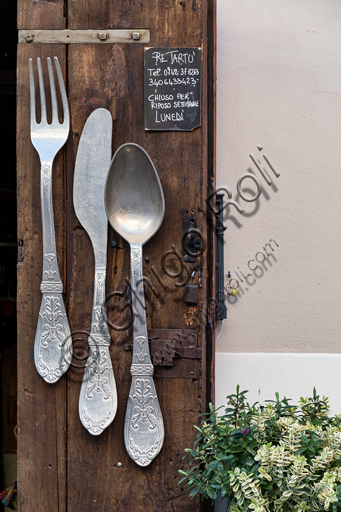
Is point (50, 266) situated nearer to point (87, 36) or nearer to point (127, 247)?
point (127, 247)

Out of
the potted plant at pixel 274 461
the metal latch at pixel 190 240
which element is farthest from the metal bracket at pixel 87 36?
the potted plant at pixel 274 461

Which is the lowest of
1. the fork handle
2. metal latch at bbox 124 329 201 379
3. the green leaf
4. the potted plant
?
the green leaf

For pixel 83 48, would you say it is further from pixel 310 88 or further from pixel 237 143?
pixel 310 88

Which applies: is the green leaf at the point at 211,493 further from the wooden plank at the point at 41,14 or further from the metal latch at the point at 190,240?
the wooden plank at the point at 41,14

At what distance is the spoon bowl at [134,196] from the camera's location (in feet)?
4.76

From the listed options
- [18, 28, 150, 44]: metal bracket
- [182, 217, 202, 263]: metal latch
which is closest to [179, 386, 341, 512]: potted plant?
[182, 217, 202, 263]: metal latch

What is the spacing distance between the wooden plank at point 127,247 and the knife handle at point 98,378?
31 mm

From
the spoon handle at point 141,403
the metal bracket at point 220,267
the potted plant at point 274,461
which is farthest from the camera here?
the metal bracket at point 220,267

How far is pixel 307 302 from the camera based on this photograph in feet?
5.91

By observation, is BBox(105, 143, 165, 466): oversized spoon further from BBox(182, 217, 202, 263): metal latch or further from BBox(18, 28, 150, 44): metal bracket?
BBox(18, 28, 150, 44): metal bracket

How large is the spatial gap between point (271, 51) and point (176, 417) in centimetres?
158

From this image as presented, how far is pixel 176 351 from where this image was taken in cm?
146

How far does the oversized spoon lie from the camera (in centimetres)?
142

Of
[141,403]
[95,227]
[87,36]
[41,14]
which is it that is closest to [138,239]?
[95,227]
